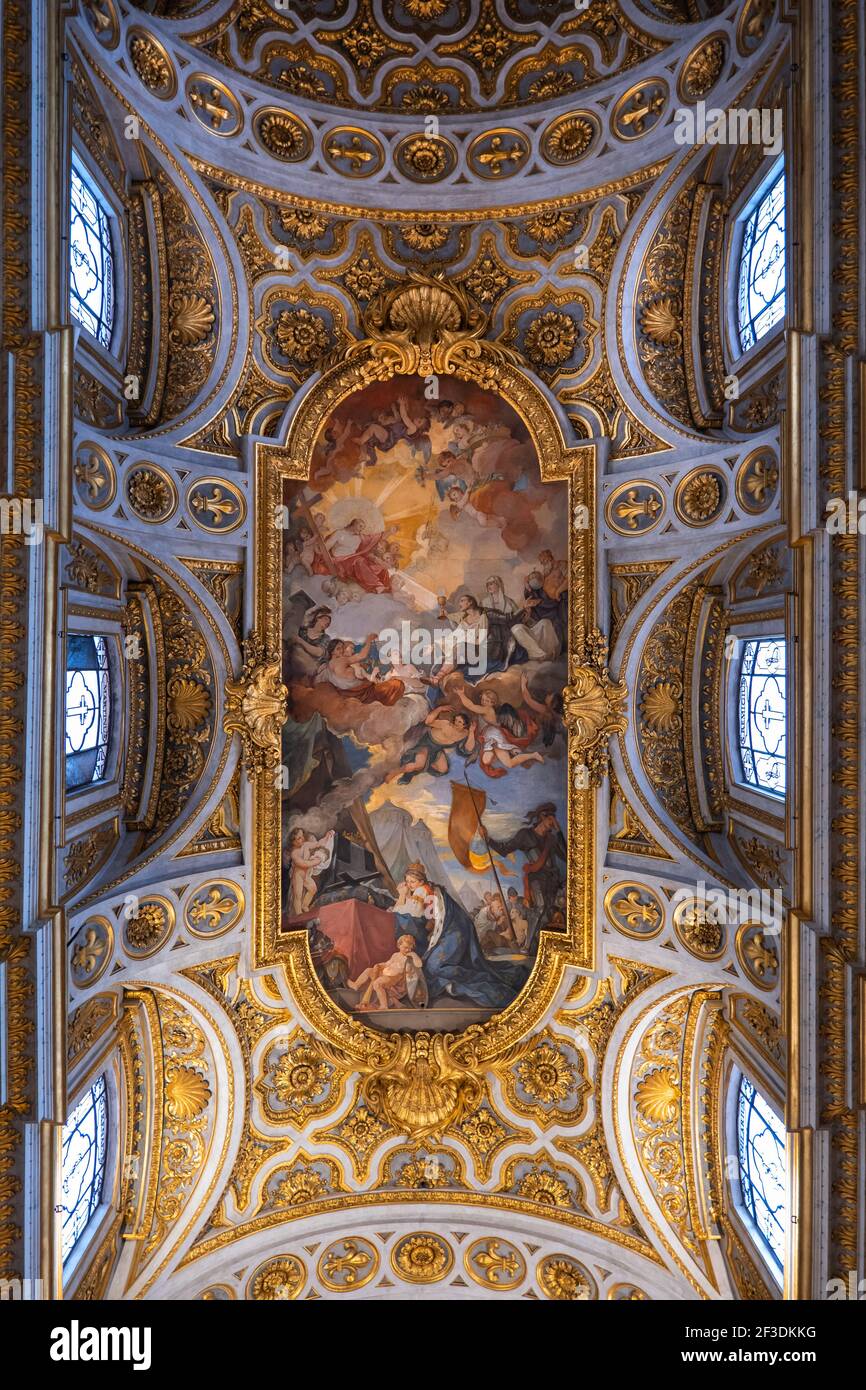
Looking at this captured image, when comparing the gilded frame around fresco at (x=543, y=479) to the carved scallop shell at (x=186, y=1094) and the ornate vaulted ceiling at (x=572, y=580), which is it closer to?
the ornate vaulted ceiling at (x=572, y=580)

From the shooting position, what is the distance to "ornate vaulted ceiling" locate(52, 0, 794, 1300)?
1145cm

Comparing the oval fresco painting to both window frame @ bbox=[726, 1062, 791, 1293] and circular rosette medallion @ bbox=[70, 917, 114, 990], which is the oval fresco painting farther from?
window frame @ bbox=[726, 1062, 791, 1293]

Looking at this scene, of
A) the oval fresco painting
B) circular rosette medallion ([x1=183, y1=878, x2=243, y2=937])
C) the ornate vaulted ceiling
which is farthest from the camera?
the oval fresco painting

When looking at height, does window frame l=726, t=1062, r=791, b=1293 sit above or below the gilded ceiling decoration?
below

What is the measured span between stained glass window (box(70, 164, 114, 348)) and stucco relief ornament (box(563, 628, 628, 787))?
7.69 metres

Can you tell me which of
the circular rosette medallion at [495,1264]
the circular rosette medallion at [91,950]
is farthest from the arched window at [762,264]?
the circular rosette medallion at [495,1264]

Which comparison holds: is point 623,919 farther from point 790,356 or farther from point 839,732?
point 790,356

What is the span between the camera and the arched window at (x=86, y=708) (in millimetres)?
11344

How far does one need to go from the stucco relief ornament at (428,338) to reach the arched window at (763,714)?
5.31m

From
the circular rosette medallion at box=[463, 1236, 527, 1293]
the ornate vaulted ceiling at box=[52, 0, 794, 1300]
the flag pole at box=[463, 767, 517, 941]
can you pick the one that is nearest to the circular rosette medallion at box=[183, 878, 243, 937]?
the ornate vaulted ceiling at box=[52, 0, 794, 1300]

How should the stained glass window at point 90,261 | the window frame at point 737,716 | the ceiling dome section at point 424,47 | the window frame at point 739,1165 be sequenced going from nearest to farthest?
1. the stained glass window at point 90,261
2. the window frame at point 739,1165
3. the ceiling dome section at point 424,47
4. the window frame at point 737,716

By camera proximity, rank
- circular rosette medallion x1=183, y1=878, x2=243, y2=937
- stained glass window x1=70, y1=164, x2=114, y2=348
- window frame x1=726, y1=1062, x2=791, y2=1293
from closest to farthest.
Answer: stained glass window x1=70, y1=164, x2=114, y2=348 → window frame x1=726, y1=1062, x2=791, y2=1293 → circular rosette medallion x1=183, y1=878, x2=243, y2=937

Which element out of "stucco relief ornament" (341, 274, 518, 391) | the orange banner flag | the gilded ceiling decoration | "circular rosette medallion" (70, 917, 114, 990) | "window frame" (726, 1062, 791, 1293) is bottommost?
"window frame" (726, 1062, 791, 1293)

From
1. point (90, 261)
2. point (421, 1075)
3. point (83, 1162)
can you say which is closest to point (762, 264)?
point (90, 261)
